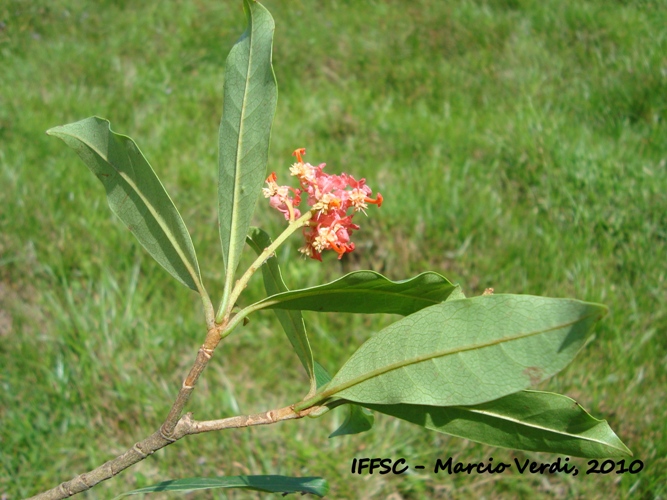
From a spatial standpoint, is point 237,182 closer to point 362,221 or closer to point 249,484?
point 249,484

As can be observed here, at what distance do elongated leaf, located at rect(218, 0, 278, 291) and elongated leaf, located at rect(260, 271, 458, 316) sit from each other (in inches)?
4.3

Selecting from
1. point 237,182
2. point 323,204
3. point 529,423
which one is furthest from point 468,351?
point 237,182

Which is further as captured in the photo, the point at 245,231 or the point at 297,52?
the point at 297,52

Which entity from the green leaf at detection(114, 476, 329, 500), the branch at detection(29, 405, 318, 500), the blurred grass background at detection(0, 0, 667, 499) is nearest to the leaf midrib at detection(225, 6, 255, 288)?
the branch at detection(29, 405, 318, 500)

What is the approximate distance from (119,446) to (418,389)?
5.33 feet

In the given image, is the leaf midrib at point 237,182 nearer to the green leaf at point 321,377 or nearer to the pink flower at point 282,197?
the pink flower at point 282,197

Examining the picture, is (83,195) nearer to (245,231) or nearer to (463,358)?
(245,231)

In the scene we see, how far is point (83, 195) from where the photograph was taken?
2840mm

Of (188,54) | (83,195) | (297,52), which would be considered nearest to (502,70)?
(297,52)

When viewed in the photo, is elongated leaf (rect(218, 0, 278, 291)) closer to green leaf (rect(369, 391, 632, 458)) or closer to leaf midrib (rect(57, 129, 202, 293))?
leaf midrib (rect(57, 129, 202, 293))

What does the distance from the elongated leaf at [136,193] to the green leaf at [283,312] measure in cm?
11

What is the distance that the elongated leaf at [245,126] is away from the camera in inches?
33.8

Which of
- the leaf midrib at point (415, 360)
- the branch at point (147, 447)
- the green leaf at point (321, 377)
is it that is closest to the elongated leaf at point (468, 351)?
the leaf midrib at point (415, 360)

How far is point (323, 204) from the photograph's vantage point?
2.88 feet
